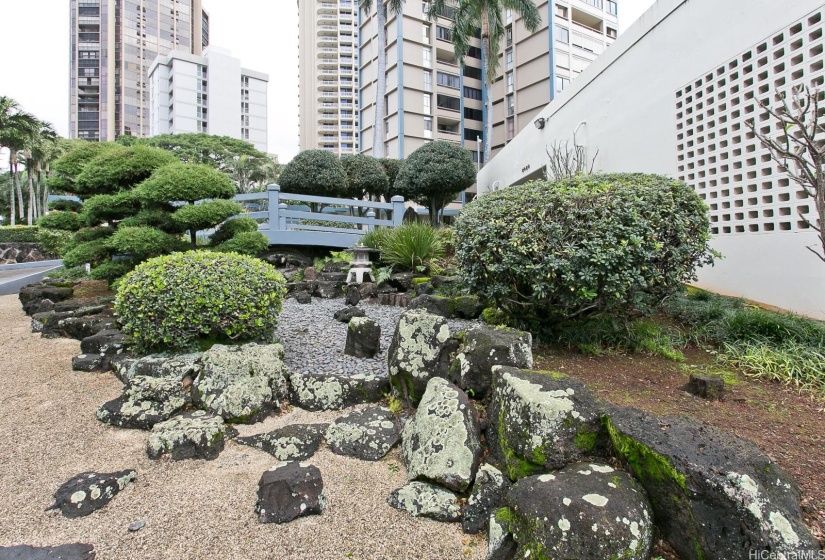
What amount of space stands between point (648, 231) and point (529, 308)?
3.97 feet

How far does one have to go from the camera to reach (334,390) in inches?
136

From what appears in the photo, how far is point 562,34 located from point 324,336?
33718 millimetres

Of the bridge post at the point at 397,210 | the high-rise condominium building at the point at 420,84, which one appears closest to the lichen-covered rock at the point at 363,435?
the bridge post at the point at 397,210

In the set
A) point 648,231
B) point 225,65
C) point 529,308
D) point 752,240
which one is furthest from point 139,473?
point 225,65

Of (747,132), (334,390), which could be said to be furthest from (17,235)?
(747,132)

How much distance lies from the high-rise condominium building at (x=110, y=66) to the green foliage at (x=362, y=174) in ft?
216

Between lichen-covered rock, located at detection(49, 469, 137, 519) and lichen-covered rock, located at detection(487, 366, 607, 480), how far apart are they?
7.23 feet

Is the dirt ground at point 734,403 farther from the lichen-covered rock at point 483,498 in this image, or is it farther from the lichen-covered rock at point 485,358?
the lichen-covered rock at point 483,498

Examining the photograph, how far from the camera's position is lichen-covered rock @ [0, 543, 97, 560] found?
189 cm

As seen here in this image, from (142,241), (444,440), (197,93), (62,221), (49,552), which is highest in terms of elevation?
(197,93)

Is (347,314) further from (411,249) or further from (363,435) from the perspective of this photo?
(363,435)

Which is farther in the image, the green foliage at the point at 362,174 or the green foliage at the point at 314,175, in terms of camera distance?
the green foliage at the point at 362,174

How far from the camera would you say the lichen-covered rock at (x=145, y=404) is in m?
3.15

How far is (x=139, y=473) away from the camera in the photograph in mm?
2594
